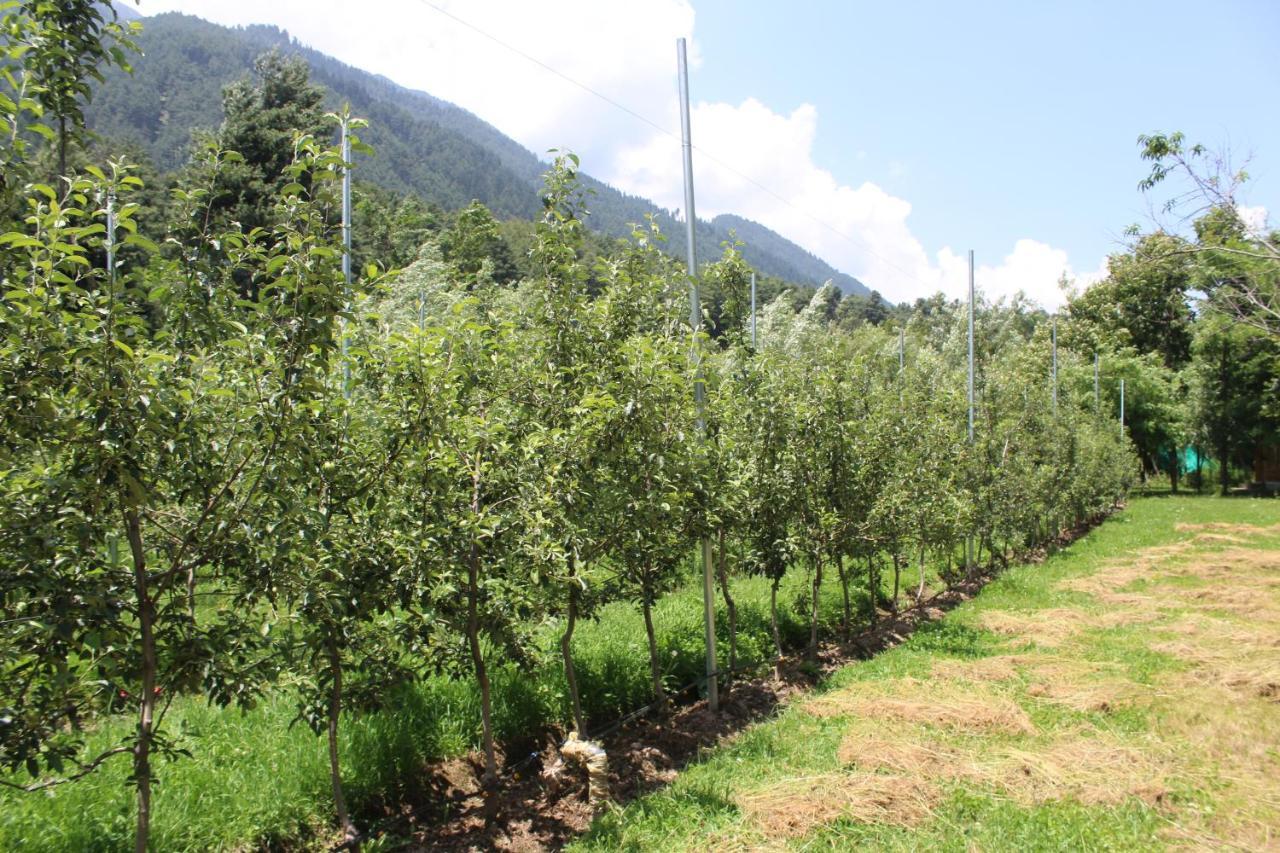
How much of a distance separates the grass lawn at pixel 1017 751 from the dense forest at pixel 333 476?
4.67 feet

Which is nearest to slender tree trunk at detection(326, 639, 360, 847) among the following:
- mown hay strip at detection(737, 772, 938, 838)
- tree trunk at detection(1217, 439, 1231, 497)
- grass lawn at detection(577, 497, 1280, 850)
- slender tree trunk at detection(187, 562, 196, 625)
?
slender tree trunk at detection(187, 562, 196, 625)

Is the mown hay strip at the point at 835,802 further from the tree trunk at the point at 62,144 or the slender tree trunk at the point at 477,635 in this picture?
the tree trunk at the point at 62,144

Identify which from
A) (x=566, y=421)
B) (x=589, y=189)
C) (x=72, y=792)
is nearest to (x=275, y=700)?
(x=72, y=792)

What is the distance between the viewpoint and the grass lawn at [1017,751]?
4.71 metres

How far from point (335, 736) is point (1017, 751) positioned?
516cm

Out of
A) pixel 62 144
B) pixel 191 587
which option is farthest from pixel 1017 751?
pixel 62 144

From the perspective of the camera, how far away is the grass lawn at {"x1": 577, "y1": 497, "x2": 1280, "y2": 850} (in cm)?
471

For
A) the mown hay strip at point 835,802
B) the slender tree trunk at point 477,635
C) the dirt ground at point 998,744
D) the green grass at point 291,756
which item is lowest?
the dirt ground at point 998,744

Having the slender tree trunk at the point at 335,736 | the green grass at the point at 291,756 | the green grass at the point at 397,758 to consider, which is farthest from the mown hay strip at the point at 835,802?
the slender tree trunk at the point at 335,736

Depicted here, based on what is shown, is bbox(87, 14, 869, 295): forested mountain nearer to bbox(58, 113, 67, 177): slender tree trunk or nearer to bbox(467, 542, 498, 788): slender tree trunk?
bbox(467, 542, 498, 788): slender tree trunk

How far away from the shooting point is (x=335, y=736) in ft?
14.6

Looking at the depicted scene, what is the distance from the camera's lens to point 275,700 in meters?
5.68

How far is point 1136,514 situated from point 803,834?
27.3m

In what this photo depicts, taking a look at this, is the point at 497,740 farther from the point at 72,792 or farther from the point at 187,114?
the point at 187,114
